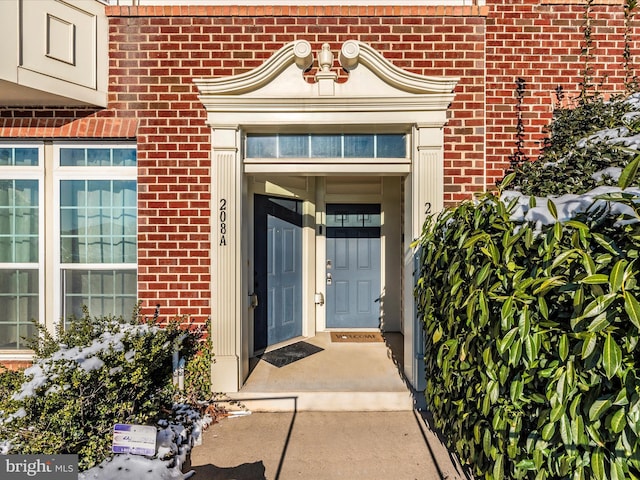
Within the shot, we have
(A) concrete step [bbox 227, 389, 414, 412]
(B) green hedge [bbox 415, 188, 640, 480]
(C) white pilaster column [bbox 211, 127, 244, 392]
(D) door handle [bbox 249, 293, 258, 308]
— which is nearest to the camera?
(B) green hedge [bbox 415, 188, 640, 480]

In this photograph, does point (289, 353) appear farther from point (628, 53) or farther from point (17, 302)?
point (628, 53)

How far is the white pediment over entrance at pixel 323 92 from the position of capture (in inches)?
128

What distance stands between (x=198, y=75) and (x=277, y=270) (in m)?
2.49

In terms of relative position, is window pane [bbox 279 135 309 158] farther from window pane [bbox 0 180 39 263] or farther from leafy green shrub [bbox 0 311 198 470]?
window pane [bbox 0 180 39 263]

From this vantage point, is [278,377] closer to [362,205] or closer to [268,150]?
[268,150]

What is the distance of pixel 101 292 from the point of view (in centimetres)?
359

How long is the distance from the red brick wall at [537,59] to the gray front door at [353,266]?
2.33 metres

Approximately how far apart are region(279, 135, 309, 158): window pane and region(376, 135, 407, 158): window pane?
768mm

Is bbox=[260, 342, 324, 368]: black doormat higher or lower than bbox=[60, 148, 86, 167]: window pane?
lower

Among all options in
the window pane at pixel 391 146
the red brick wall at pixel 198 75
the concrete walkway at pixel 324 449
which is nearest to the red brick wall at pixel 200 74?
the red brick wall at pixel 198 75

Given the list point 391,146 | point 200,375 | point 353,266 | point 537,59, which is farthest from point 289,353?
point 537,59

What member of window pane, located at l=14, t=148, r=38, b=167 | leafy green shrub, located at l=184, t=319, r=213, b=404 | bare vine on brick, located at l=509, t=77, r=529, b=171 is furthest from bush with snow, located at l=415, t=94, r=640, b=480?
window pane, located at l=14, t=148, r=38, b=167

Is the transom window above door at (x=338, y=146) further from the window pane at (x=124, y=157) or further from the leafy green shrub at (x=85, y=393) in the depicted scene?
the leafy green shrub at (x=85, y=393)

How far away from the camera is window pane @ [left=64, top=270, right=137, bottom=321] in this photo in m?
3.57
